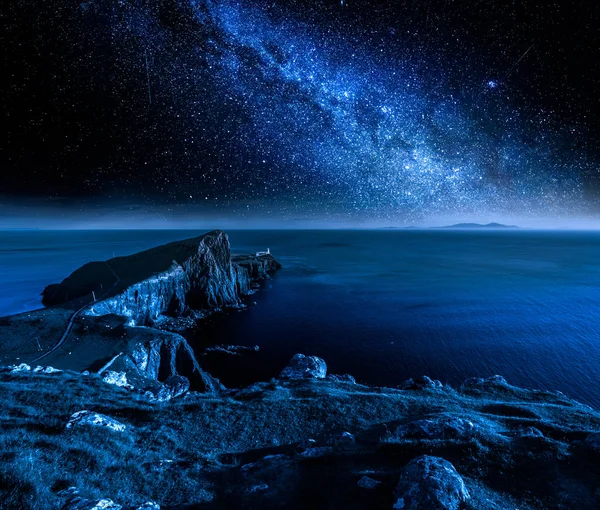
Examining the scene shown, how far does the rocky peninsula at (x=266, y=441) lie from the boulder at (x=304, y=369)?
0.63 meters

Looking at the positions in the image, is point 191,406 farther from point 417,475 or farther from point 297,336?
point 297,336

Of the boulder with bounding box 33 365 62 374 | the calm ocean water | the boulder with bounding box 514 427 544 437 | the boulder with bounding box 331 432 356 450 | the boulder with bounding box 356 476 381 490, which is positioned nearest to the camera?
the boulder with bounding box 356 476 381 490

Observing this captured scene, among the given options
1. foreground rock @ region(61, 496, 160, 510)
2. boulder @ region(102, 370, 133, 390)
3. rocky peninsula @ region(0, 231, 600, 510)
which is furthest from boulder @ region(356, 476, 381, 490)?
boulder @ region(102, 370, 133, 390)

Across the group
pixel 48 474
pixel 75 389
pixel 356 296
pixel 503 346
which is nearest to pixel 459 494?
pixel 48 474

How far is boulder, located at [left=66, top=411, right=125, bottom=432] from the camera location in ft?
38.0

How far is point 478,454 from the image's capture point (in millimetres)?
10297

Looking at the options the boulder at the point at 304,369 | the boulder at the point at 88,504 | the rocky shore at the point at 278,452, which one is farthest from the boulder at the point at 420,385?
the boulder at the point at 88,504

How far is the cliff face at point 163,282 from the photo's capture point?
37.2 m

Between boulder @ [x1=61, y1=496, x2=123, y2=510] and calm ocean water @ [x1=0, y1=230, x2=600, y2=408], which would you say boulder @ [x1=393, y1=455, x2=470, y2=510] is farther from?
Answer: calm ocean water @ [x1=0, y1=230, x2=600, y2=408]

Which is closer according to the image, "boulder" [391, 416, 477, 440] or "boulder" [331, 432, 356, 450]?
"boulder" [391, 416, 477, 440]

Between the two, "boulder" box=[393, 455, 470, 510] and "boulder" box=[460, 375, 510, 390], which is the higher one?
"boulder" box=[393, 455, 470, 510]

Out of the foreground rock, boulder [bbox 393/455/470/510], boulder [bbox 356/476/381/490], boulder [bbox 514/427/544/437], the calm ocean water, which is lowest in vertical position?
the calm ocean water

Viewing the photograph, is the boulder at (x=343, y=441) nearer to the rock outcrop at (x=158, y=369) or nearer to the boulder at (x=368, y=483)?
the boulder at (x=368, y=483)

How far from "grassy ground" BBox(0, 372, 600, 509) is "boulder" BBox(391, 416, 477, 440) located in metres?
0.42
